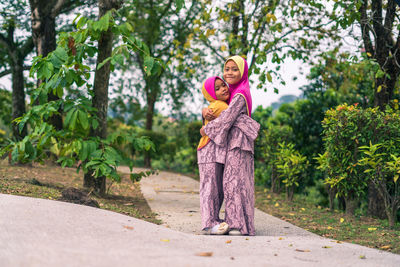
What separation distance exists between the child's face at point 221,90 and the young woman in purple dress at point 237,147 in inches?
Answer: 5.1

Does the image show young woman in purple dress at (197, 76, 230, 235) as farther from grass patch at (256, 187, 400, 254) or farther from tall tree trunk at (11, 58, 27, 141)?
tall tree trunk at (11, 58, 27, 141)

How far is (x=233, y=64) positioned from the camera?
4516mm

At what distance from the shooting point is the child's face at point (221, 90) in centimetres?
463

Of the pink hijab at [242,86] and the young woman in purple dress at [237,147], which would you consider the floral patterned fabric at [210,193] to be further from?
the pink hijab at [242,86]

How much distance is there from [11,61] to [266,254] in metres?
8.93

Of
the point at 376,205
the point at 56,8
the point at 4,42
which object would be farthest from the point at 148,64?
the point at 4,42

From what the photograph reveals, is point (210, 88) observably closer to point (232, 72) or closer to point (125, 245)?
point (232, 72)

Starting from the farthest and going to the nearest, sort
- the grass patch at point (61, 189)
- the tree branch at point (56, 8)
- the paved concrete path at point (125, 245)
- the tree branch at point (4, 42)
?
the tree branch at point (4, 42) → the tree branch at point (56, 8) → the grass patch at point (61, 189) → the paved concrete path at point (125, 245)

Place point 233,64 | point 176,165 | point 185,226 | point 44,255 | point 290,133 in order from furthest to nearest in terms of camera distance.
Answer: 1. point 176,165
2. point 290,133
3. point 185,226
4. point 233,64
5. point 44,255

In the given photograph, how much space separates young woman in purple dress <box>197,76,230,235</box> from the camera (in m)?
4.50

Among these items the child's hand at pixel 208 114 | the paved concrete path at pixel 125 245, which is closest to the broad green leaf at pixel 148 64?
the child's hand at pixel 208 114

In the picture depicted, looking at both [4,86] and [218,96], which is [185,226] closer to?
[218,96]

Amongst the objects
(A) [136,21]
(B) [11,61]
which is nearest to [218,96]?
(B) [11,61]

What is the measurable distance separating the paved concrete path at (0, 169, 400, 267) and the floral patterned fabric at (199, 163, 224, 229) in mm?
400
